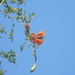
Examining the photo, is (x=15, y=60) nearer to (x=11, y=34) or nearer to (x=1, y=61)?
(x=1, y=61)

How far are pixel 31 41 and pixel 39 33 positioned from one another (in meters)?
0.26

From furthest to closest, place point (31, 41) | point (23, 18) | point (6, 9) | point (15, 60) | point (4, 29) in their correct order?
point (4, 29) → point (15, 60) → point (6, 9) → point (23, 18) → point (31, 41)

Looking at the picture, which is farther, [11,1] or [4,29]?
[4,29]

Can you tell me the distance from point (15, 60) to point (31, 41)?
1937 mm

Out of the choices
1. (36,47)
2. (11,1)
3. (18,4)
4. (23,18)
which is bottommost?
(36,47)

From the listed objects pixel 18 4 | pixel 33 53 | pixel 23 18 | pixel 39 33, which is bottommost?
pixel 33 53

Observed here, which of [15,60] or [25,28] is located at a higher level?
[15,60]

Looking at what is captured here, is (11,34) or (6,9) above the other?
(6,9)

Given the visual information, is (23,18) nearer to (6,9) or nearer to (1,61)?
(6,9)

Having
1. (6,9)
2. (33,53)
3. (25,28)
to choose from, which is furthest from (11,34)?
(33,53)

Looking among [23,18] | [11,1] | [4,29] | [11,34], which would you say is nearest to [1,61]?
[4,29]

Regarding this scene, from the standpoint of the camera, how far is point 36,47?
2873 mm

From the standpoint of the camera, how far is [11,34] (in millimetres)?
3705

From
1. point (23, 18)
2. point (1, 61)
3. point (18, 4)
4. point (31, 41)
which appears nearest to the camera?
point (31, 41)
